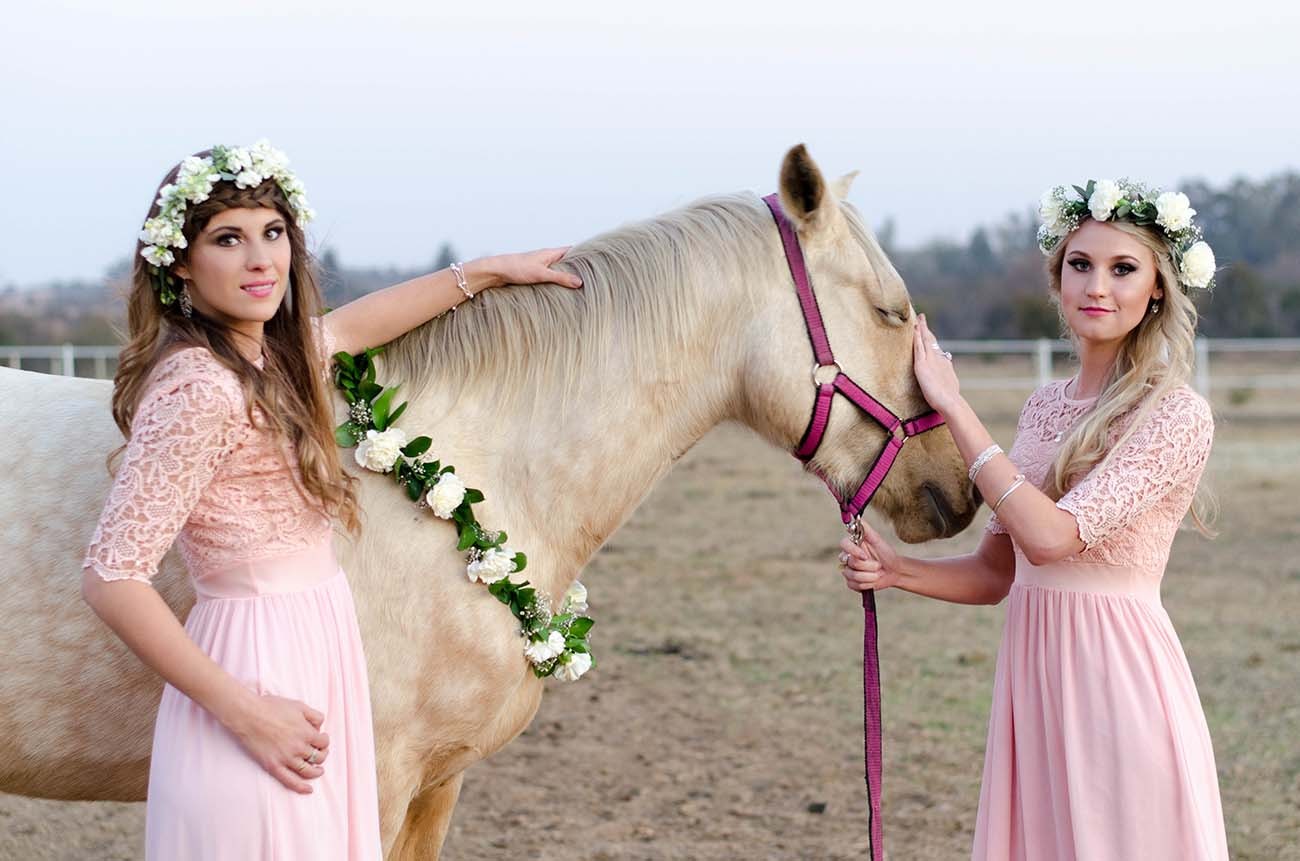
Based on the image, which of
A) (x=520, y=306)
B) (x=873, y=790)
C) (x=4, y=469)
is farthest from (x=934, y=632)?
(x=4, y=469)

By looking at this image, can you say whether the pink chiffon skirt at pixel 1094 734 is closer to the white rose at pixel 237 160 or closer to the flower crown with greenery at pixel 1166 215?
the flower crown with greenery at pixel 1166 215

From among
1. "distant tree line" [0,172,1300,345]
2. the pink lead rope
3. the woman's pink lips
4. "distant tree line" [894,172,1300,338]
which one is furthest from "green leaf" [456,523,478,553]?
"distant tree line" [894,172,1300,338]

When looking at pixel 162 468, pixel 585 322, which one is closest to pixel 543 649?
pixel 585 322

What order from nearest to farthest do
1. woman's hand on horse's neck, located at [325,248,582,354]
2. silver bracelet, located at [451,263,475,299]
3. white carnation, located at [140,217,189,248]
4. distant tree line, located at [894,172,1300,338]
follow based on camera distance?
white carnation, located at [140,217,189,248] < woman's hand on horse's neck, located at [325,248,582,354] < silver bracelet, located at [451,263,475,299] < distant tree line, located at [894,172,1300,338]

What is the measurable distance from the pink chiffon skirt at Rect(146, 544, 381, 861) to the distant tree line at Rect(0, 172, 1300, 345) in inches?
452

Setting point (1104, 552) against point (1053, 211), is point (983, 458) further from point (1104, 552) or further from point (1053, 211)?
point (1053, 211)

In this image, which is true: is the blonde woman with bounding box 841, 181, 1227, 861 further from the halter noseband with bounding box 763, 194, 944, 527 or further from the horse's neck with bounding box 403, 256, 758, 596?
the horse's neck with bounding box 403, 256, 758, 596

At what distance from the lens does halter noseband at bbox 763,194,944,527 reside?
2.65 meters

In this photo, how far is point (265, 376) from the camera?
208 cm

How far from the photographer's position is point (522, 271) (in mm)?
2697

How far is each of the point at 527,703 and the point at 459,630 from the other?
29 centimetres

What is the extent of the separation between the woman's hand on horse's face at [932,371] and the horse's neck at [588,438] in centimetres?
38

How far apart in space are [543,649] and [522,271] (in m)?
0.81

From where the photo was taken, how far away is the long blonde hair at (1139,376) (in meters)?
2.56
